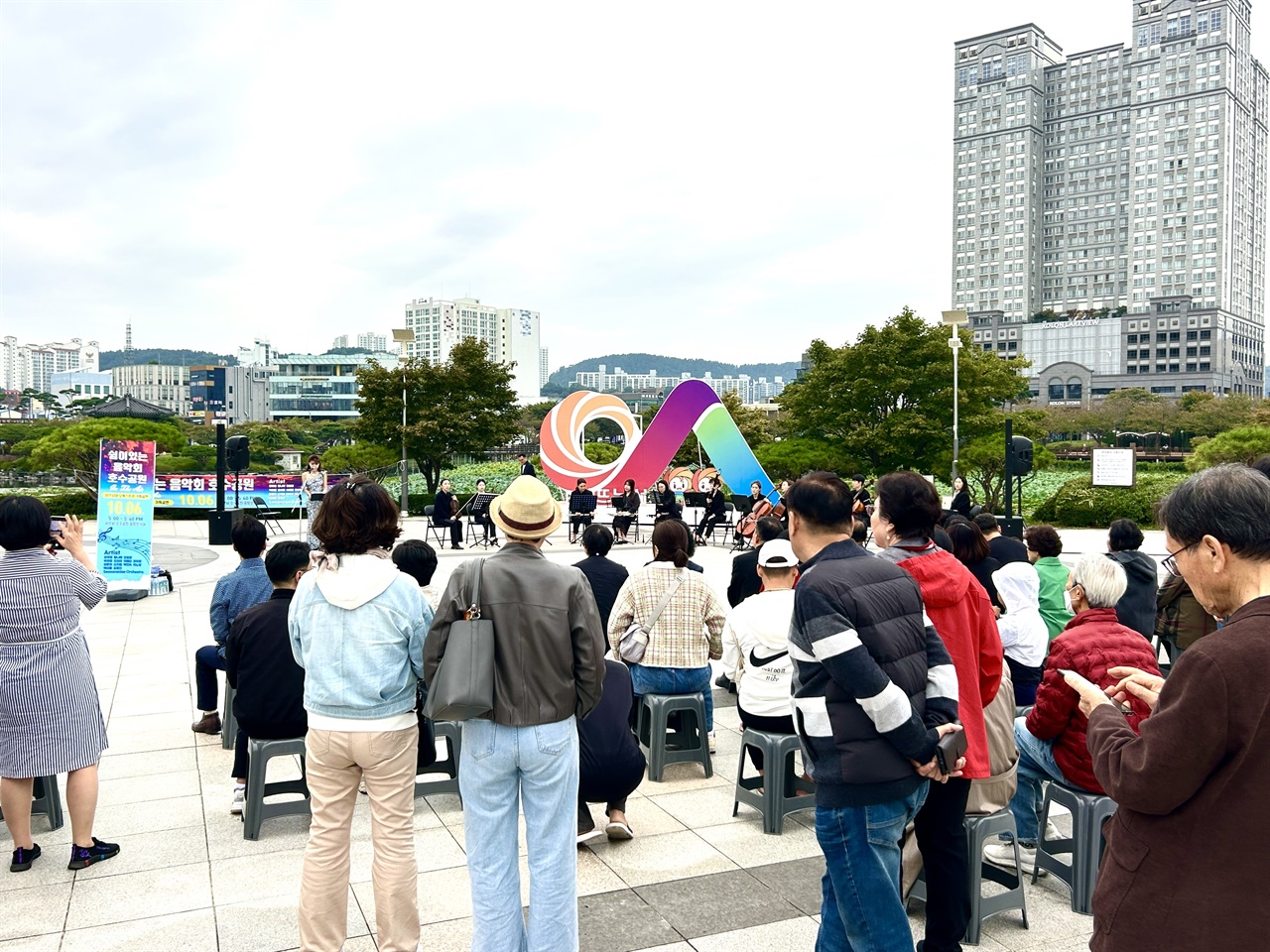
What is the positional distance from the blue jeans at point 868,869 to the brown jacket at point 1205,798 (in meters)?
0.99

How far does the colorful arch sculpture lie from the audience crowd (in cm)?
1611

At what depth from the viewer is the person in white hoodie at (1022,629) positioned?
17.3 feet

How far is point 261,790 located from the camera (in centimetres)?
454

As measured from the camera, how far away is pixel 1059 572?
240 inches

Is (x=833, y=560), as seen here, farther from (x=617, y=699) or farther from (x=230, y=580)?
(x=230, y=580)

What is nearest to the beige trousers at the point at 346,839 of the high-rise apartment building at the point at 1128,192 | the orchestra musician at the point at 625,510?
the orchestra musician at the point at 625,510

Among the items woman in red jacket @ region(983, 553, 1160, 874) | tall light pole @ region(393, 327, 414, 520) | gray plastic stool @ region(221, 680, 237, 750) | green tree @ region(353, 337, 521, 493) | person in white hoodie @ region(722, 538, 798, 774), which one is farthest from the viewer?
green tree @ region(353, 337, 521, 493)

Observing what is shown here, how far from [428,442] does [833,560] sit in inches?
1125

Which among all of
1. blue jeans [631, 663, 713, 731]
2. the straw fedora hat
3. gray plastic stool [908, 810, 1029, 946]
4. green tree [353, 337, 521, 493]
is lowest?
gray plastic stool [908, 810, 1029, 946]

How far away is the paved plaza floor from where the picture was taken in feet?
11.7

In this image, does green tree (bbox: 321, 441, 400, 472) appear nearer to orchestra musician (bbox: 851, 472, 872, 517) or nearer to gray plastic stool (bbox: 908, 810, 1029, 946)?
orchestra musician (bbox: 851, 472, 872, 517)

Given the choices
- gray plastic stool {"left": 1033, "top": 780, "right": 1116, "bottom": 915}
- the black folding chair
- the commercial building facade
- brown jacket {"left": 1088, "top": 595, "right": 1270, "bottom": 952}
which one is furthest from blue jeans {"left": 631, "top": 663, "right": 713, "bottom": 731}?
the commercial building facade

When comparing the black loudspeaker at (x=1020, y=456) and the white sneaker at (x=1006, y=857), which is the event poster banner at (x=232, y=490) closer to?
the black loudspeaker at (x=1020, y=456)

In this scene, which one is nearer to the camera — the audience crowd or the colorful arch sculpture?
the audience crowd
